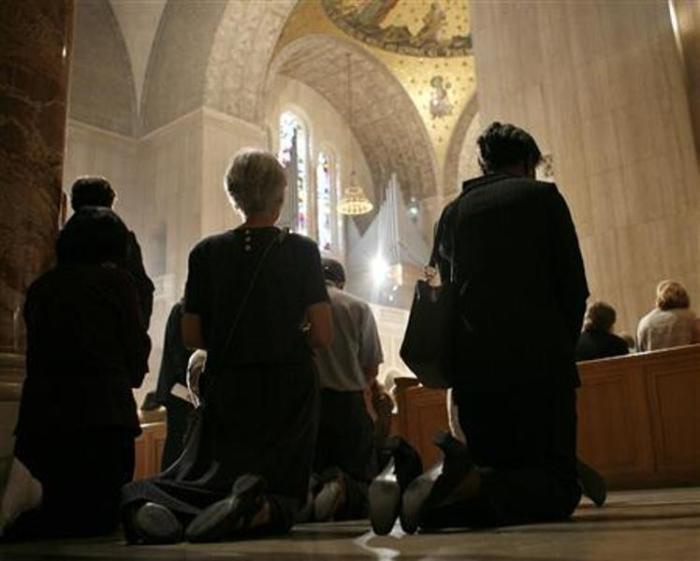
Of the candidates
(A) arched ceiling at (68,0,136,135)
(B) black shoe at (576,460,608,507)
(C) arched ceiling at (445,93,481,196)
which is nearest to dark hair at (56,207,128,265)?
(B) black shoe at (576,460,608,507)

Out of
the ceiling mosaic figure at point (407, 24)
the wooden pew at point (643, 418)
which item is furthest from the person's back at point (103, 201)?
the ceiling mosaic figure at point (407, 24)

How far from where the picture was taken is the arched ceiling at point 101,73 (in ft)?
46.6

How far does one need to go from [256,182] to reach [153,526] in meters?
1.09

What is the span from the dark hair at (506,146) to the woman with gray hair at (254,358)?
26.9 inches

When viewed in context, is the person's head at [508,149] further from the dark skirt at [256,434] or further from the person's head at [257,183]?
the dark skirt at [256,434]

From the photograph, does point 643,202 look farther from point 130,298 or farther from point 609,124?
point 130,298

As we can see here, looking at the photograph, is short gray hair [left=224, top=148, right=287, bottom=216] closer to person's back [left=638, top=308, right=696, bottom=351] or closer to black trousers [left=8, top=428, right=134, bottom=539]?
black trousers [left=8, top=428, right=134, bottom=539]

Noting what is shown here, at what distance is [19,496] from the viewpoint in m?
2.80

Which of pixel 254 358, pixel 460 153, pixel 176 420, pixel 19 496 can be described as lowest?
pixel 19 496

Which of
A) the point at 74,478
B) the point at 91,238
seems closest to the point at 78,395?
the point at 74,478

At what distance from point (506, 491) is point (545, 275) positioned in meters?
0.68

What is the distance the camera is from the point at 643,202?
793 cm

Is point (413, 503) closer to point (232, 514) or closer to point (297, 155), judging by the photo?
point (232, 514)

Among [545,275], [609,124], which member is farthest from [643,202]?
[545,275]
